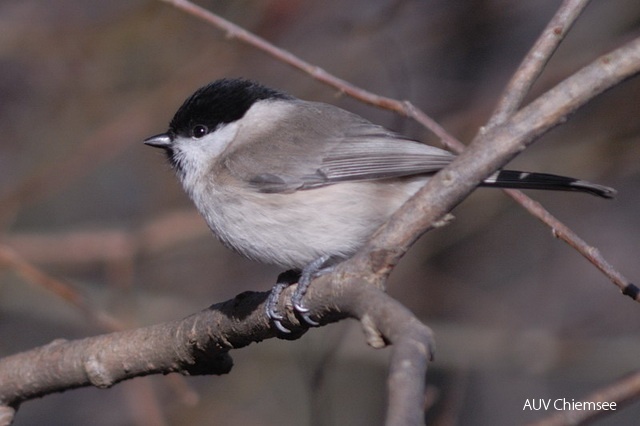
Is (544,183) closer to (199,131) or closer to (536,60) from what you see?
(536,60)

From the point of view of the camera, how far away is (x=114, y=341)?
2729mm

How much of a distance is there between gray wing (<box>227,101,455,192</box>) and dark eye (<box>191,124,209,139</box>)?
0.24 meters

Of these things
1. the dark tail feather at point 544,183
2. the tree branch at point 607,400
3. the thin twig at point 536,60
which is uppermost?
the thin twig at point 536,60

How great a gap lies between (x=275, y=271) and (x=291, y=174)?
2713 millimetres

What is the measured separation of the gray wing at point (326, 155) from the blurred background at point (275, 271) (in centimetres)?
132

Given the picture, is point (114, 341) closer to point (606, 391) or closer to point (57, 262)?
point (606, 391)

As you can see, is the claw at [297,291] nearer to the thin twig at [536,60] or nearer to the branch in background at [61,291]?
the thin twig at [536,60]

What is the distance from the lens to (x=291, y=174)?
2.85 meters

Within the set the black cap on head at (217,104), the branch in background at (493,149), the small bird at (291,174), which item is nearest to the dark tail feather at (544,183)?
the small bird at (291,174)

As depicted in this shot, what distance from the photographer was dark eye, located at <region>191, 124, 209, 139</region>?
3182 mm

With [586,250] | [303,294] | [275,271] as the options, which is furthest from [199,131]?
[275,271]

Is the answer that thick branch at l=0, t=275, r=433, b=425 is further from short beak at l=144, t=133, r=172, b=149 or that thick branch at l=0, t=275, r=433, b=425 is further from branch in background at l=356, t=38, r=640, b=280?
short beak at l=144, t=133, r=172, b=149

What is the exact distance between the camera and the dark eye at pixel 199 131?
318cm

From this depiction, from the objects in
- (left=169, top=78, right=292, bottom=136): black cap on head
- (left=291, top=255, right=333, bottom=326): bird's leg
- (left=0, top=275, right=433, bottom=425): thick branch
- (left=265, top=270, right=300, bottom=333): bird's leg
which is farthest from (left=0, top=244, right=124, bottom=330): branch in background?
(left=291, top=255, right=333, bottom=326): bird's leg
